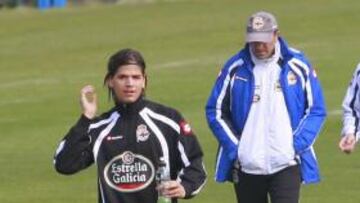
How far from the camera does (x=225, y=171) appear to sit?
9430 millimetres

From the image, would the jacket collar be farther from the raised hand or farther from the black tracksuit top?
the raised hand

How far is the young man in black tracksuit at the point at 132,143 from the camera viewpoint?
695 centimetres

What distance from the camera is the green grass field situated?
15445 mm

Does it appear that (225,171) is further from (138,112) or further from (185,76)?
(185,76)

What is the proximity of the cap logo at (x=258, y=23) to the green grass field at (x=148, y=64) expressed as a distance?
4.92 meters

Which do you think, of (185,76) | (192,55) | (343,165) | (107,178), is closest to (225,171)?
(107,178)

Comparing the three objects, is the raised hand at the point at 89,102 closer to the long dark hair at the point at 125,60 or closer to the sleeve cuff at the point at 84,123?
the sleeve cuff at the point at 84,123

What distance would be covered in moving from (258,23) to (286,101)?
599 mm

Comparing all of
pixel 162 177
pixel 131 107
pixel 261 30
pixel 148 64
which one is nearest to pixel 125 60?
pixel 131 107

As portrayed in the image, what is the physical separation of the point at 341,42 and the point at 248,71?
22.0 m

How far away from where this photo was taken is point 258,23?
9.09m

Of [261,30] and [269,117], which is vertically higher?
[261,30]

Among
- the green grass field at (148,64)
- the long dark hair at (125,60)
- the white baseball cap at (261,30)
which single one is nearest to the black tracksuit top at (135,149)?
the long dark hair at (125,60)

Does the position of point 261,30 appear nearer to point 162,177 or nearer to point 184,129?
point 184,129
